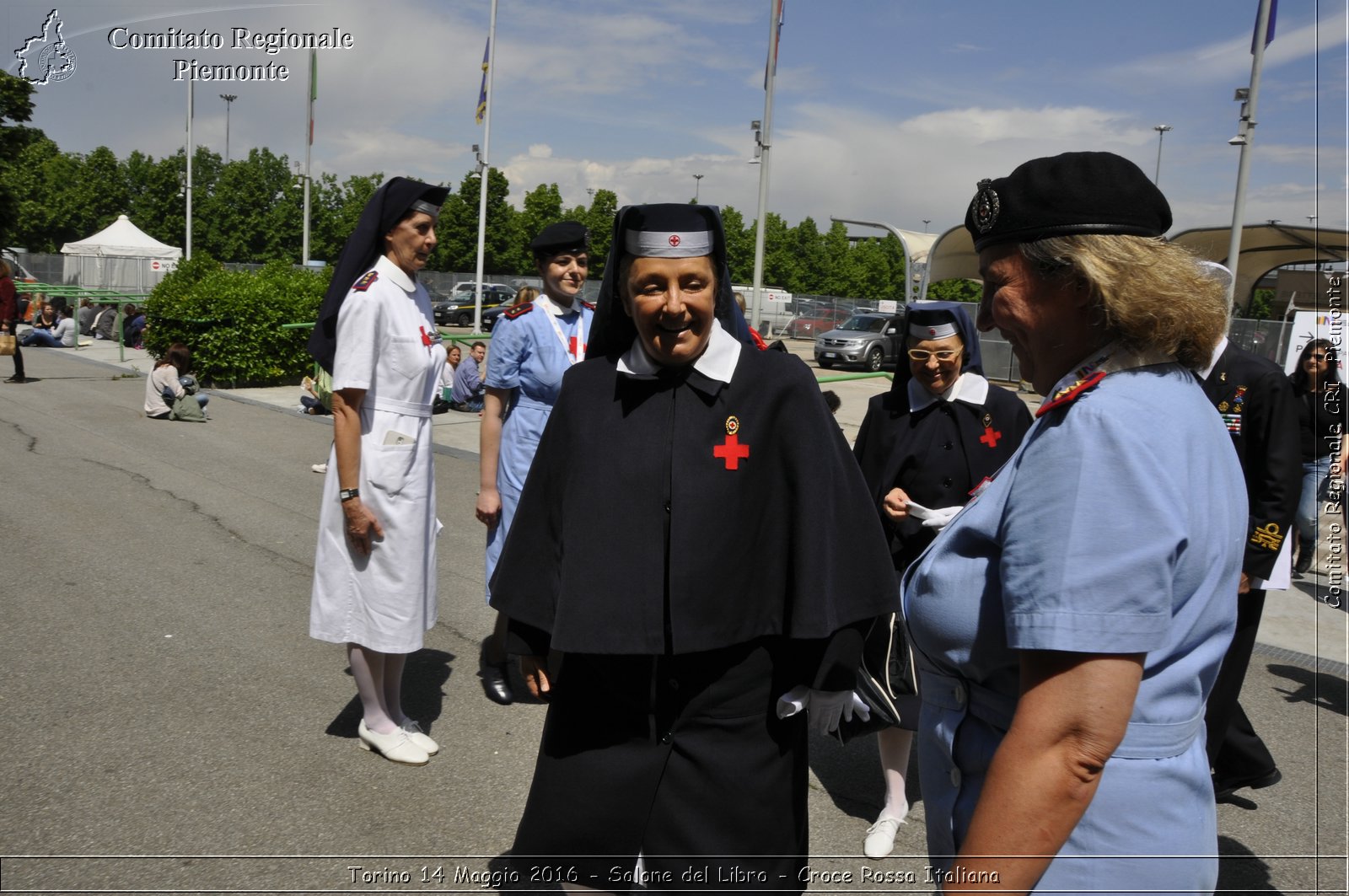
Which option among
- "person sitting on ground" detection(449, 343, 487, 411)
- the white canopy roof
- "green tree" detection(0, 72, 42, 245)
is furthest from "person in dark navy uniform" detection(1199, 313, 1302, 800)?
the white canopy roof

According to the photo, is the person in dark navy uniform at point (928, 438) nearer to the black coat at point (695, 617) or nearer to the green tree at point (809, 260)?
the black coat at point (695, 617)

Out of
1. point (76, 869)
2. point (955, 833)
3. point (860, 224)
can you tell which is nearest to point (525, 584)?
point (955, 833)

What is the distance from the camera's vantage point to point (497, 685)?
5.15 meters

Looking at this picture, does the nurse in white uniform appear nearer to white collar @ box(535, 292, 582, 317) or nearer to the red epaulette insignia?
white collar @ box(535, 292, 582, 317)

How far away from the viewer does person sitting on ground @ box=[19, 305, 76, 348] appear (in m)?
25.7

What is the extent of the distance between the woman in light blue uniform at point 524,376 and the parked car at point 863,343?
27.9m

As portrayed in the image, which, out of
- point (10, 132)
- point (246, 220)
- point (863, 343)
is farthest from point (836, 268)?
point (10, 132)

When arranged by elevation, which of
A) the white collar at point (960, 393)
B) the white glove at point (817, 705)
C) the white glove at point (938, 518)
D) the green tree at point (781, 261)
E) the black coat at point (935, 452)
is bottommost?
the white glove at point (817, 705)

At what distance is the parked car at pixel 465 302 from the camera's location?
1766 inches

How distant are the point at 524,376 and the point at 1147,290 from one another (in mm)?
3861

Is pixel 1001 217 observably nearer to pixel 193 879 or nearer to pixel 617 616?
pixel 617 616

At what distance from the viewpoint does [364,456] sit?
419 centimetres

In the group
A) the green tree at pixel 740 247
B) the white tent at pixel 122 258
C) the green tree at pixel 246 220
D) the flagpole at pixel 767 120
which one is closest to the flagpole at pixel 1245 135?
the flagpole at pixel 767 120

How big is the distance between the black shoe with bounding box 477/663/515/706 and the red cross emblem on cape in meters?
3.06
